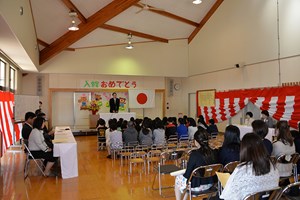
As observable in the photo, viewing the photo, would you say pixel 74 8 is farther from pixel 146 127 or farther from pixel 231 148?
pixel 231 148

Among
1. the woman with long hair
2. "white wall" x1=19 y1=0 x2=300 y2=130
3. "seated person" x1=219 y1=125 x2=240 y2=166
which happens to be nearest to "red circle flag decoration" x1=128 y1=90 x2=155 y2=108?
"white wall" x1=19 y1=0 x2=300 y2=130

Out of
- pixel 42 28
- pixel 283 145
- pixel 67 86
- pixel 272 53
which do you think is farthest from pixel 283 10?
pixel 67 86

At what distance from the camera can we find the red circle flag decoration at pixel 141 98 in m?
12.8

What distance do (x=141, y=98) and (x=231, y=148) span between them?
32.5ft

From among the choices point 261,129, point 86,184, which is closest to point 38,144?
point 86,184

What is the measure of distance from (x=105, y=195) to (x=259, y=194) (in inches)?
107

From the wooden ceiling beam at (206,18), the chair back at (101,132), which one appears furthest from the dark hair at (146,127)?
the wooden ceiling beam at (206,18)

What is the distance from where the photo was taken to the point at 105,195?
410 centimetres

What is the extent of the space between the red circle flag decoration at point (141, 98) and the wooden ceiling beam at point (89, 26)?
425cm

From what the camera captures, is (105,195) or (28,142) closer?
(105,195)

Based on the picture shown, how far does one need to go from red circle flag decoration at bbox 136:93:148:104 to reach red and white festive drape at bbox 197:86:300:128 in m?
3.25

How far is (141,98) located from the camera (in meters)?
12.8

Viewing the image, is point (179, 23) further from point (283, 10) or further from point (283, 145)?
point (283, 145)

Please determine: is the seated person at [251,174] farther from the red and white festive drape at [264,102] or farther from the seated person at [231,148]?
the red and white festive drape at [264,102]
